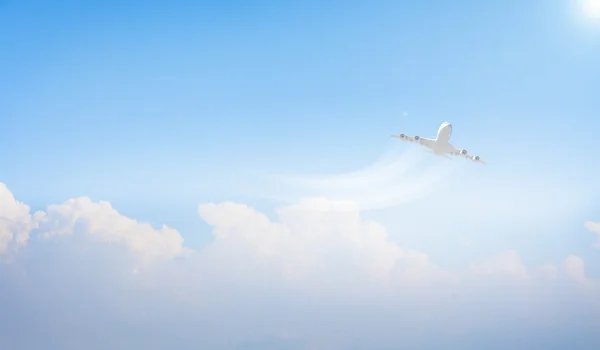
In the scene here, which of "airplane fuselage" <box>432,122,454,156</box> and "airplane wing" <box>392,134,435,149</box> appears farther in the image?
"airplane wing" <box>392,134,435,149</box>

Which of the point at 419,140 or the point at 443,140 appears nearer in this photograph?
the point at 443,140

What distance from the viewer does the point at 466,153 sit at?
111 metres

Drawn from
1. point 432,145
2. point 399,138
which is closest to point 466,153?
point 432,145

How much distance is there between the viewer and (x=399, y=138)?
362 ft

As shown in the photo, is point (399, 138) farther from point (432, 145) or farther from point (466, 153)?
point (466, 153)

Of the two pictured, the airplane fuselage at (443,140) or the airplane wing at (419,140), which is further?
the airplane wing at (419,140)

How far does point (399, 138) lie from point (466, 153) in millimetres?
17928

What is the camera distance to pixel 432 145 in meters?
110

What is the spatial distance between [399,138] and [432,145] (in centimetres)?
859

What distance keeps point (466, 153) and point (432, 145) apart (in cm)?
937
